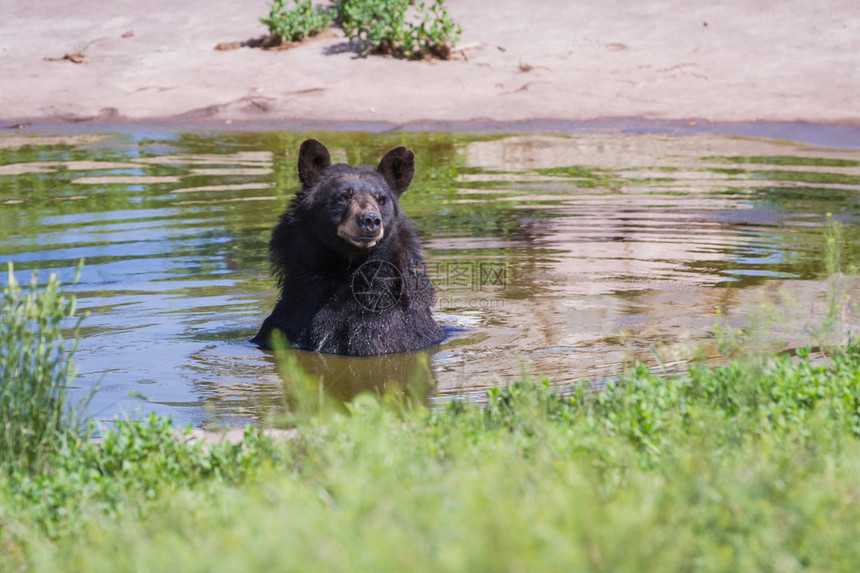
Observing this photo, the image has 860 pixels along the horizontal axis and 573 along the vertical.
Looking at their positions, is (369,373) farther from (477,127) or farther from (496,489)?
(477,127)

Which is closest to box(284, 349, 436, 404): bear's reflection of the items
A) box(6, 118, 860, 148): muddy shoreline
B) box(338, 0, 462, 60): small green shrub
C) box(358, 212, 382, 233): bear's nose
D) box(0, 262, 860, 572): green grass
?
box(358, 212, 382, 233): bear's nose

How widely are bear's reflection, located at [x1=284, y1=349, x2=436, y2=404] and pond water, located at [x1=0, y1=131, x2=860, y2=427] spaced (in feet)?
0.07

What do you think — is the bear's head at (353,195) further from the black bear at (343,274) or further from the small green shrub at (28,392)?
the small green shrub at (28,392)

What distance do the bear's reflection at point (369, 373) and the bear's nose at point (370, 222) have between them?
87 cm

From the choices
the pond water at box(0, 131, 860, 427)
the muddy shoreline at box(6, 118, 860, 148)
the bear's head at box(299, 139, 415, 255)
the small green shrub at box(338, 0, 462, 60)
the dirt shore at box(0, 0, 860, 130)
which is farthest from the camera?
the small green shrub at box(338, 0, 462, 60)

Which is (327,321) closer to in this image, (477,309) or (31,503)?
(477,309)

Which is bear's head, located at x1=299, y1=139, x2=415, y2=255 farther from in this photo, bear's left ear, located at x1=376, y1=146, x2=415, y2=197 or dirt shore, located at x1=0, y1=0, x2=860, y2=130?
dirt shore, located at x1=0, y1=0, x2=860, y2=130

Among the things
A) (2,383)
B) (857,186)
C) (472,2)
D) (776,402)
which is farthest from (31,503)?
(472,2)

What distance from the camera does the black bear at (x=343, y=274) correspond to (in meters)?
7.00

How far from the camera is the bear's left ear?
7.21m

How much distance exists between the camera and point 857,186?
12578 millimetres

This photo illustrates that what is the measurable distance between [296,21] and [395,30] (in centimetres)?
222

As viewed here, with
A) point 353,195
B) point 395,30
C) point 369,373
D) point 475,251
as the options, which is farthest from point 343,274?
point 395,30

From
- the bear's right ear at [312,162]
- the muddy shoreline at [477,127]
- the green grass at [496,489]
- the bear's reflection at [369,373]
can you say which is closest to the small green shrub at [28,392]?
the green grass at [496,489]
